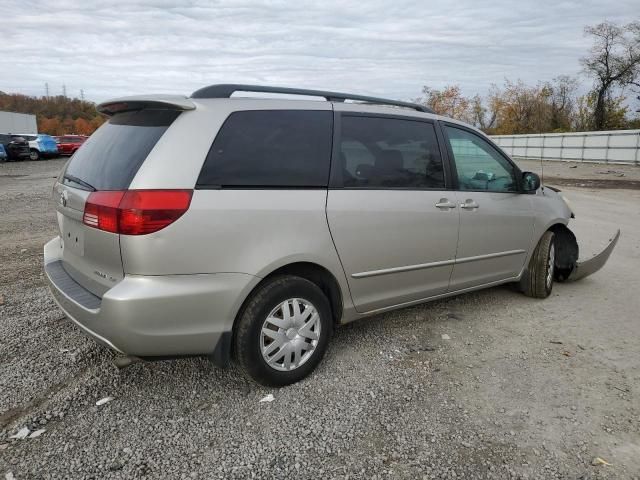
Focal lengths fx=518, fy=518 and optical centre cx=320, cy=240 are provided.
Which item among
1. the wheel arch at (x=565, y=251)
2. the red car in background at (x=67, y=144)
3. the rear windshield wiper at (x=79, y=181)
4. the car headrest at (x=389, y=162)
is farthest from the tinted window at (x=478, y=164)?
the red car in background at (x=67, y=144)

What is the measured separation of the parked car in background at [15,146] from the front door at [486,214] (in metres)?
32.7

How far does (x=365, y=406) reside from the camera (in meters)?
3.04

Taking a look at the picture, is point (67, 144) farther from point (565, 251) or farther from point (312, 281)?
point (312, 281)

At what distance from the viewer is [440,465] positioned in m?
2.53

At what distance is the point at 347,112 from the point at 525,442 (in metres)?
2.27

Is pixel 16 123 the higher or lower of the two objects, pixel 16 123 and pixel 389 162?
the higher

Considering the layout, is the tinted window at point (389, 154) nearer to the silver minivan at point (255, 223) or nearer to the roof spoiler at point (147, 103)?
the silver minivan at point (255, 223)

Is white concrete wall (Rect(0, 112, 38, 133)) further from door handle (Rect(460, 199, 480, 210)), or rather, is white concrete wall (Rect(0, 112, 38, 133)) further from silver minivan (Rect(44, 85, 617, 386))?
door handle (Rect(460, 199, 480, 210))

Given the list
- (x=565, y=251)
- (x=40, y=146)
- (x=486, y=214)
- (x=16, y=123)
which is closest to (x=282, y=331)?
(x=486, y=214)

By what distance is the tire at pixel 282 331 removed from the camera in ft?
9.71

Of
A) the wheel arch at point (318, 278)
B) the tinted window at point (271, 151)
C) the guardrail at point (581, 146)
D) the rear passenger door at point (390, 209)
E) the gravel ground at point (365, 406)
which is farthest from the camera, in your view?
the guardrail at point (581, 146)

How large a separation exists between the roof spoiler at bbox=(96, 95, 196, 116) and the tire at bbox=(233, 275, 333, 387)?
111 centimetres

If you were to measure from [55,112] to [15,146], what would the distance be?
51605mm

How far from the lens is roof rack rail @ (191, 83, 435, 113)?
3.08 m
